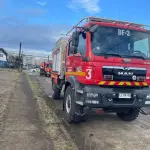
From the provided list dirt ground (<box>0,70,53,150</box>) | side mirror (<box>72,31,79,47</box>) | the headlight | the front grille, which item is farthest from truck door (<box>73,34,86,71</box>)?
dirt ground (<box>0,70,53,150</box>)

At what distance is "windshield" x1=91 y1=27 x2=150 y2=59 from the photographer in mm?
6426

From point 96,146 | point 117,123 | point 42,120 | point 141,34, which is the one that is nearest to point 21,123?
point 42,120

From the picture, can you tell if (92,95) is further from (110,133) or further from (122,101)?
(110,133)

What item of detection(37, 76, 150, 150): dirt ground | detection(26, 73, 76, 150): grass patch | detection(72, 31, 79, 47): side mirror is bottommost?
detection(37, 76, 150, 150): dirt ground

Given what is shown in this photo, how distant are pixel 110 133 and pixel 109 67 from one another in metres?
1.79

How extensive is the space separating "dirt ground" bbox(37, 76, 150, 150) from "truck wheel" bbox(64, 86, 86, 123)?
224 millimetres

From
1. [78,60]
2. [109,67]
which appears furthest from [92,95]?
[78,60]

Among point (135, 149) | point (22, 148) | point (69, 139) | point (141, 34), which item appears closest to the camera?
point (22, 148)

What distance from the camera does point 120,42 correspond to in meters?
6.64

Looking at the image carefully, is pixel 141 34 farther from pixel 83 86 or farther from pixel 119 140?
pixel 119 140

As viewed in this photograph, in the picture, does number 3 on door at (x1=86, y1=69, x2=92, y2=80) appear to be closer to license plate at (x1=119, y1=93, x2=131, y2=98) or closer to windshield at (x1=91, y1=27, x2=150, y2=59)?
windshield at (x1=91, y1=27, x2=150, y2=59)

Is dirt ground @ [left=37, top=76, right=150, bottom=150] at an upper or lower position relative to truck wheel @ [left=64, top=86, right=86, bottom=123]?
lower

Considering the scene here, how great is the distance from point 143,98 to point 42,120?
303 centimetres

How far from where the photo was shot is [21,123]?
22.2 feet
